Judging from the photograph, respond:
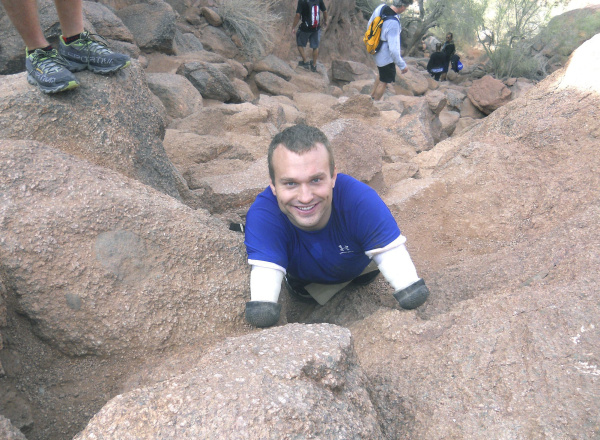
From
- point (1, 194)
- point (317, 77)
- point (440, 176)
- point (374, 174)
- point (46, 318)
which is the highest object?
point (1, 194)

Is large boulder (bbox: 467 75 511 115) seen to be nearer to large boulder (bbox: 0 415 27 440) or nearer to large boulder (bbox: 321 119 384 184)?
large boulder (bbox: 321 119 384 184)

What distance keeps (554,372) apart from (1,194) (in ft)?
6.22

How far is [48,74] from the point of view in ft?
7.45

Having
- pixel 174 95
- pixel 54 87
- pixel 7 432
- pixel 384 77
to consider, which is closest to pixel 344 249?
pixel 7 432

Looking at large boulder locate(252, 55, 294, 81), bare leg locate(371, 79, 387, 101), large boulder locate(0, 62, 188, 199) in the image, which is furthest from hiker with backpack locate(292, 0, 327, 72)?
large boulder locate(0, 62, 188, 199)

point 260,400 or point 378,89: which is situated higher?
point 260,400

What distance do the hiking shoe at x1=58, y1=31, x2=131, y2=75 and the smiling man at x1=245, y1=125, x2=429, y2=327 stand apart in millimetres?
1162

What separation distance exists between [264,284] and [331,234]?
1.33ft

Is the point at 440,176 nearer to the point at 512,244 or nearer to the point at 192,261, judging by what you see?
the point at 512,244

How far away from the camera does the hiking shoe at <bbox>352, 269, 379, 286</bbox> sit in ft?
8.05

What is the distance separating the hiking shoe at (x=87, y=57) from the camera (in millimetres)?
2461

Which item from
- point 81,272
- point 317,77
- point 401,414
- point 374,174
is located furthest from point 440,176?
point 317,77

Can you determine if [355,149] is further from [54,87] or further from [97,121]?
[54,87]

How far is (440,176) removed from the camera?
140 inches
